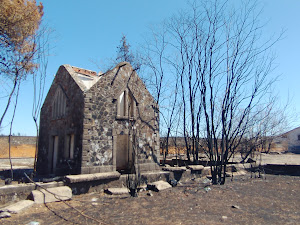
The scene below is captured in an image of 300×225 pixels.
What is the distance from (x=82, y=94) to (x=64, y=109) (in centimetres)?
177

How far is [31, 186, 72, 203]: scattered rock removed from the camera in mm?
6617

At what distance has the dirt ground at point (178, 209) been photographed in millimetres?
5465

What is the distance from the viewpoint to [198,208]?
6504mm

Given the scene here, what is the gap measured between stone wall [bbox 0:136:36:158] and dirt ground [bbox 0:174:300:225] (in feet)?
93.8

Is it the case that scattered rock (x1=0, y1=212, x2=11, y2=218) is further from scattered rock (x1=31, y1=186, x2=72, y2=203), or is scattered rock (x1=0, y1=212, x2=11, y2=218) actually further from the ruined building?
the ruined building

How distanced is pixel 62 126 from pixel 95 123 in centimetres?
208

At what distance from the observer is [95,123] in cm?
959

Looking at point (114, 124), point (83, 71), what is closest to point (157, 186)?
point (114, 124)

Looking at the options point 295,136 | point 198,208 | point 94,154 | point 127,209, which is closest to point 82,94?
point 94,154

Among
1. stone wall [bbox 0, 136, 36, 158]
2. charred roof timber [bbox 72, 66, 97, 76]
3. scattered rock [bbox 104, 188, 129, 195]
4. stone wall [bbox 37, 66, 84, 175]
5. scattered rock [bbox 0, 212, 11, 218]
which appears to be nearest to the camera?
scattered rock [bbox 0, 212, 11, 218]

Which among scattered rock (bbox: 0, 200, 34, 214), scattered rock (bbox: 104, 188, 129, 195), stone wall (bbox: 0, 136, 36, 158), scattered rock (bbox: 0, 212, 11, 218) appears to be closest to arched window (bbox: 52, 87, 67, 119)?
scattered rock (bbox: 104, 188, 129, 195)

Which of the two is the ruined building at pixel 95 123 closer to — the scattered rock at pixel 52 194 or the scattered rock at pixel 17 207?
the scattered rock at pixel 52 194

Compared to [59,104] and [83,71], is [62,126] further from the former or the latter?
[83,71]

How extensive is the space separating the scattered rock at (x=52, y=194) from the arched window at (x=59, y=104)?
4291mm
